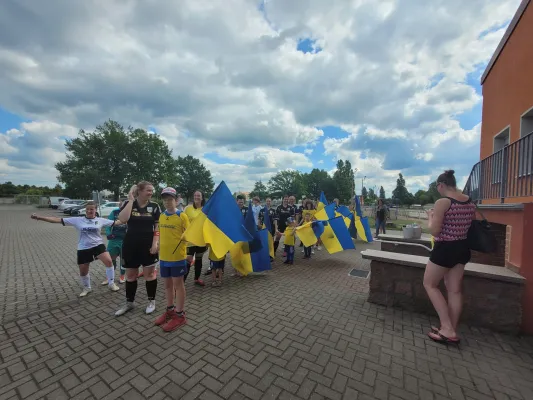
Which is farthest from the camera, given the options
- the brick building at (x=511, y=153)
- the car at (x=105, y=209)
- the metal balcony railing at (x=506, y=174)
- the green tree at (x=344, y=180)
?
the green tree at (x=344, y=180)

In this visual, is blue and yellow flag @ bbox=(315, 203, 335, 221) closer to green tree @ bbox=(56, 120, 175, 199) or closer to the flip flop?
the flip flop

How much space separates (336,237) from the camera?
7535 mm

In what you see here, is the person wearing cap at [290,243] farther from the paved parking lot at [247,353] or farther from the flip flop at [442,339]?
the flip flop at [442,339]

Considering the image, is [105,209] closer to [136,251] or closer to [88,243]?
[88,243]

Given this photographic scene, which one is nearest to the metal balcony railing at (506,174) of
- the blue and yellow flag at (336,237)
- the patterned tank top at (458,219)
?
the patterned tank top at (458,219)

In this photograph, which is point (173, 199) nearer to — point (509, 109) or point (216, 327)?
point (216, 327)

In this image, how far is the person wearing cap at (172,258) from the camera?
11.6 feet

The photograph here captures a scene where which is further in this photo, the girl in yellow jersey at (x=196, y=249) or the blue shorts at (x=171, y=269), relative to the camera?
the girl in yellow jersey at (x=196, y=249)

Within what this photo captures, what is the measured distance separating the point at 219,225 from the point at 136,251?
1314 millimetres

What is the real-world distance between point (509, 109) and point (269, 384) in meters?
8.99

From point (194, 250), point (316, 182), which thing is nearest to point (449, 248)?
point (194, 250)

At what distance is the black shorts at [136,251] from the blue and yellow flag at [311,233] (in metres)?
4.46

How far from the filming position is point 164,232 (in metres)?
3.58

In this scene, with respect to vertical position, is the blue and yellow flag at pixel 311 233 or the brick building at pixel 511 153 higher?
the brick building at pixel 511 153
